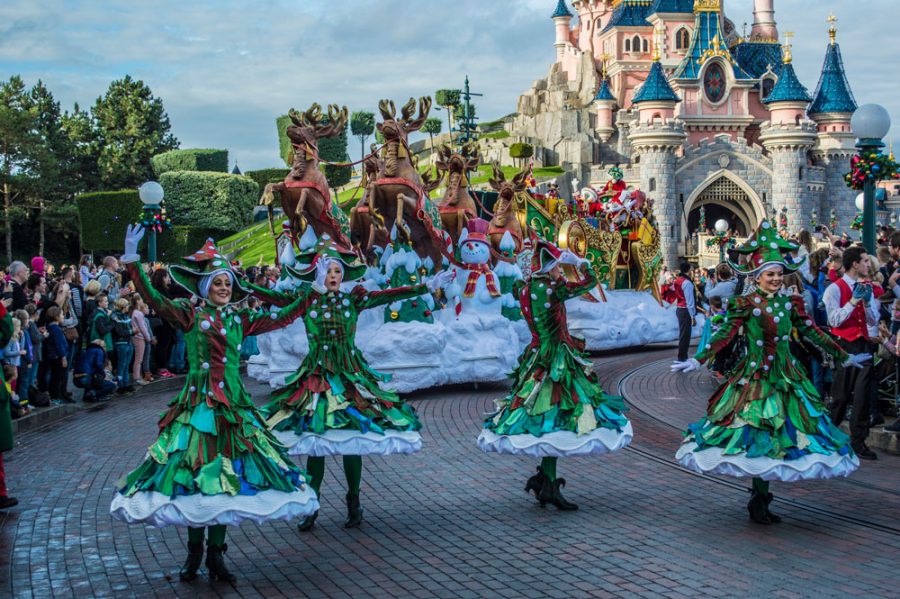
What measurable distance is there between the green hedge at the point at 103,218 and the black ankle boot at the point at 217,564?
46.8 m

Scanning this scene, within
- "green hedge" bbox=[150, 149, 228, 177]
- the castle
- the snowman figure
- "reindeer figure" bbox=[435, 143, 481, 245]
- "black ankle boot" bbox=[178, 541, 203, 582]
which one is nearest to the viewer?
"black ankle boot" bbox=[178, 541, 203, 582]

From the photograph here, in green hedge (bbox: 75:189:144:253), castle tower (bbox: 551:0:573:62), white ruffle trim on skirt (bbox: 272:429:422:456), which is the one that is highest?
castle tower (bbox: 551:0:573:62)

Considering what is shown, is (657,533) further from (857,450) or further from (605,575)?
(857,450)

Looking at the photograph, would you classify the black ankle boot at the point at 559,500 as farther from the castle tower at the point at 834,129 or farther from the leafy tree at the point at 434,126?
the leafy tree at the point at 434,126

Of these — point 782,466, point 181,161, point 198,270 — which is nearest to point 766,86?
point 181,161

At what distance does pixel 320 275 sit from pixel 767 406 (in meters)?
3.26

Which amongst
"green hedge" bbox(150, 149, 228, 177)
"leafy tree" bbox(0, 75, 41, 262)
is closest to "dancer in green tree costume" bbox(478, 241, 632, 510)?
"leafy tree" bbox(0, 75, 41, 262)

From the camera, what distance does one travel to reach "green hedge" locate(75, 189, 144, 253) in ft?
170

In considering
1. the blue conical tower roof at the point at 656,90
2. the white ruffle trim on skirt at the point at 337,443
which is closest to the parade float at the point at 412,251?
the white ruffle trim on skirt at the point at 337,443

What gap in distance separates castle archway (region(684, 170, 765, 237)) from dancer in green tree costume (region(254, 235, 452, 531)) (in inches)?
2240

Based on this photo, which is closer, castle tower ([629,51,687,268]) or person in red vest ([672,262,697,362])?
person in red vest ([672,262,697,362])

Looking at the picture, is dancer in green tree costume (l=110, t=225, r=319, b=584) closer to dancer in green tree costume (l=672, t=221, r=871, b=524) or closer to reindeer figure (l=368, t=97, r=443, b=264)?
dancer in green tree costume (l=672, t=221, r=871, b=524)

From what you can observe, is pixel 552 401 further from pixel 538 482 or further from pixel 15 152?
pixel 15 152

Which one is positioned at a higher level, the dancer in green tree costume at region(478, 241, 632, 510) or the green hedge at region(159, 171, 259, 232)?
the green hedge at region(159, 171, 259, 232)
